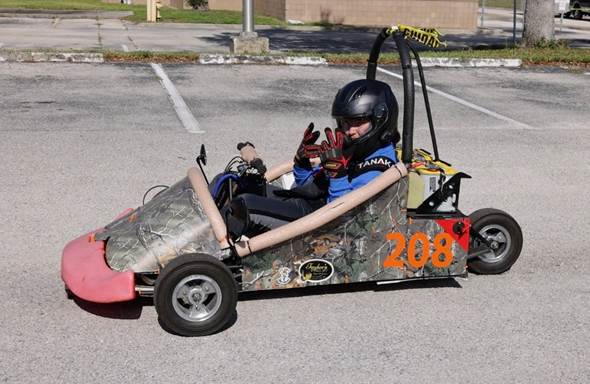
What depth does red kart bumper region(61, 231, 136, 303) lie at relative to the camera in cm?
454

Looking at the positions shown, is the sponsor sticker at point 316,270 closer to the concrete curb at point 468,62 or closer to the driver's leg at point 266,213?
the driver's leg at point 266,213

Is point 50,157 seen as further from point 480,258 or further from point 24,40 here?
point 24,40

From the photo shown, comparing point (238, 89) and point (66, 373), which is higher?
point (238, 89)

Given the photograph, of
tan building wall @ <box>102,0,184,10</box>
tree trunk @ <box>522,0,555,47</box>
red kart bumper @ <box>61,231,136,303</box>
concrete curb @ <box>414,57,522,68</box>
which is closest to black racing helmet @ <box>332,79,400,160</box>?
red kart bumper @ <box>61,231,136,303</box>

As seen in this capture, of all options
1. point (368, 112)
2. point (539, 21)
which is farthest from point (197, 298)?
point (539, 21)

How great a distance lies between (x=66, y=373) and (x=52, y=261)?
1571 mm

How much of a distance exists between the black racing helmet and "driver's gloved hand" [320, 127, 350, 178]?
0.08 metres

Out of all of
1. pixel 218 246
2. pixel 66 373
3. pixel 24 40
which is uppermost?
pixel 24 40

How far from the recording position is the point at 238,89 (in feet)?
39.8

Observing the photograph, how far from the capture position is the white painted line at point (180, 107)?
967cm

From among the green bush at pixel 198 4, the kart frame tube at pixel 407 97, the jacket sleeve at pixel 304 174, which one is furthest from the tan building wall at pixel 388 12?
the kart frame tube at pixel 407 97

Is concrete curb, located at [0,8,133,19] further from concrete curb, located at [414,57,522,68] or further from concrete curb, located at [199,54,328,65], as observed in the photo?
concrete curb, located at [414,57,522,68]

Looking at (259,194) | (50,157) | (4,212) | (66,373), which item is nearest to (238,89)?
(50,157)

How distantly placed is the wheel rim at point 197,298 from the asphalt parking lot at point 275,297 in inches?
5.6
